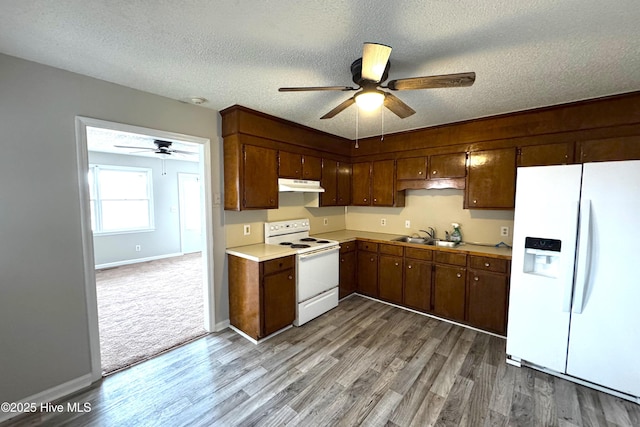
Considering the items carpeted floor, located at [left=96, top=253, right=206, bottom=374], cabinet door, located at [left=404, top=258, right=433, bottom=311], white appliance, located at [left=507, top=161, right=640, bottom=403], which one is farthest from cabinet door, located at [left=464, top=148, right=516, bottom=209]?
carpeted floor, located at [left=96, top=253, right=206, bottom=374]

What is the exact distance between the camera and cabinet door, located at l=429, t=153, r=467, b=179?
327 centimetres

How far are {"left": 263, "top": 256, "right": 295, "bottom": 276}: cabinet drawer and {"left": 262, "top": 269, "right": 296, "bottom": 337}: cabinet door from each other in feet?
0.15

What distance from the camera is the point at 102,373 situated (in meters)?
2.23

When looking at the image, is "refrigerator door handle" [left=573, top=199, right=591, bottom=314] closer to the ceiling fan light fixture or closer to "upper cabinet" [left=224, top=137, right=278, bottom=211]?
the ceiling fan light fixture

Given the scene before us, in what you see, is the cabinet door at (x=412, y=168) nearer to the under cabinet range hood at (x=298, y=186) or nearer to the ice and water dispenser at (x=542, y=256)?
the under cabinet range hood at (x=298, y=186)

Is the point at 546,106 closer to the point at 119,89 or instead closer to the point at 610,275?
the point at 610,275

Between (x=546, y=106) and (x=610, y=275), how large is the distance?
1746 mm

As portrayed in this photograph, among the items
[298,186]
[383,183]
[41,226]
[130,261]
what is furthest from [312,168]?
[130,261]

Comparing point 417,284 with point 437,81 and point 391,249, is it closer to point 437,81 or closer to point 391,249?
point 391,249

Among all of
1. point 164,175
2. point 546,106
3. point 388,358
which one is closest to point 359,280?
point 388,358

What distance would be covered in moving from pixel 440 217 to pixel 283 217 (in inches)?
90.0

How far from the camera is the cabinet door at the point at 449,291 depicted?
3.07 meters

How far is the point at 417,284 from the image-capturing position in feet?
11.1

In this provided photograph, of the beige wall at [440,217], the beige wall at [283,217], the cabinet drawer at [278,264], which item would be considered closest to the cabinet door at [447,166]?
the beige wall at [440,217]
